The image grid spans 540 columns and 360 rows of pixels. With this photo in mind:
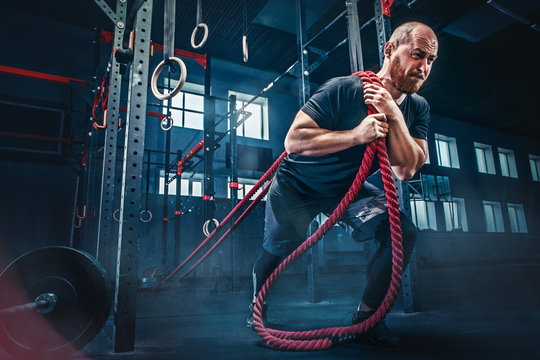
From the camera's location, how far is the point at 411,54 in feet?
4.31

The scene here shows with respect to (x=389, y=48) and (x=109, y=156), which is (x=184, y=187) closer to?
(x=109, y=156)

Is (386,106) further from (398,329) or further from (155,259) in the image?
(155,259)

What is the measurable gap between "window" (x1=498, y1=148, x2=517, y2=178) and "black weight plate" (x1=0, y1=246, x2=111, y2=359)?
17.0 metres

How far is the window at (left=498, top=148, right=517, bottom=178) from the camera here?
1445cm

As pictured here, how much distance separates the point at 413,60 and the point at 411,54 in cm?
3

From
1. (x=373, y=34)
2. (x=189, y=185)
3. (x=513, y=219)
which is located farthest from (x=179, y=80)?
(x=513, y=219)

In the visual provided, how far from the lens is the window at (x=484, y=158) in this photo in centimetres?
1378

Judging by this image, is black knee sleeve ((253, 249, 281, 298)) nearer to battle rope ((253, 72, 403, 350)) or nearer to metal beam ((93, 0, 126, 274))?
battle rope ((253, 72, 403, 350))

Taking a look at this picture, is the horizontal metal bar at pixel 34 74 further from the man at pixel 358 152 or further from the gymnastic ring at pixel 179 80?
the man at pixel 358 152

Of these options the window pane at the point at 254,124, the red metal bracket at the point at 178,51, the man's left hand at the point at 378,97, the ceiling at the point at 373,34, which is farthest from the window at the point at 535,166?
the man's left hand at the point at 378,97

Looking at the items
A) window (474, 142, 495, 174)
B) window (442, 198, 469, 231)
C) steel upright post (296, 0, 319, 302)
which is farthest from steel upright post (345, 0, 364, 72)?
window (474, 142, 495, 174)

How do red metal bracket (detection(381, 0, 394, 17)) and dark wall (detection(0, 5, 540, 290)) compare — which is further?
dark wall (detection(0, 5, 540, 290))

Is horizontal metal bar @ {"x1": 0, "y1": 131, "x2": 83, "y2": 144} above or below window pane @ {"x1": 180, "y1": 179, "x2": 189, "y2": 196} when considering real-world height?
above

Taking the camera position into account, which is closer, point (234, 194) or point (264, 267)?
point (264, 267)
